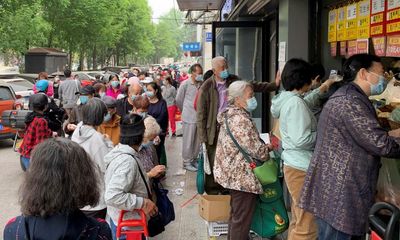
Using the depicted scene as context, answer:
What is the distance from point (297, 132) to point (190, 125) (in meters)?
4.91

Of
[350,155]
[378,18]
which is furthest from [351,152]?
[378,18]

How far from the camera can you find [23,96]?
46.3ft

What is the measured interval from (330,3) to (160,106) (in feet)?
10.6

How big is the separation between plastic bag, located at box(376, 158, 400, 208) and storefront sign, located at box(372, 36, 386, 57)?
1.36m

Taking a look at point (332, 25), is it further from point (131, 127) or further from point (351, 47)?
point (131, 127)

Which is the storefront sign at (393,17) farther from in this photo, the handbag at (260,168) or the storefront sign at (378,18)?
the handbag at (260,168)

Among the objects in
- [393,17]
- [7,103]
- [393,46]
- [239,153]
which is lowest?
[239,153]

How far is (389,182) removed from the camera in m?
3.67

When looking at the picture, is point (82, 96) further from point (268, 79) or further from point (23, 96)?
point (23, 96)

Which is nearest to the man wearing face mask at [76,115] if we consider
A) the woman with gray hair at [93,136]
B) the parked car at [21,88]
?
the woman with gray hair at [93,136]

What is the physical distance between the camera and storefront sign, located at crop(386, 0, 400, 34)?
438 centimetres

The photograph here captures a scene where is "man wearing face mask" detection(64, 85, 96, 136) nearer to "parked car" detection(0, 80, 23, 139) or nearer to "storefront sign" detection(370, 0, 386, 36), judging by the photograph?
"storefront sign" detection(370, 0, 386, 36)

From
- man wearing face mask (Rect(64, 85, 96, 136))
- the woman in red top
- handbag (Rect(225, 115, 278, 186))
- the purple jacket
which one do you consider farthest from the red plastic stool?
the woman in red top

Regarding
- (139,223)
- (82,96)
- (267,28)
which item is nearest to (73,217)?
(139,223)
